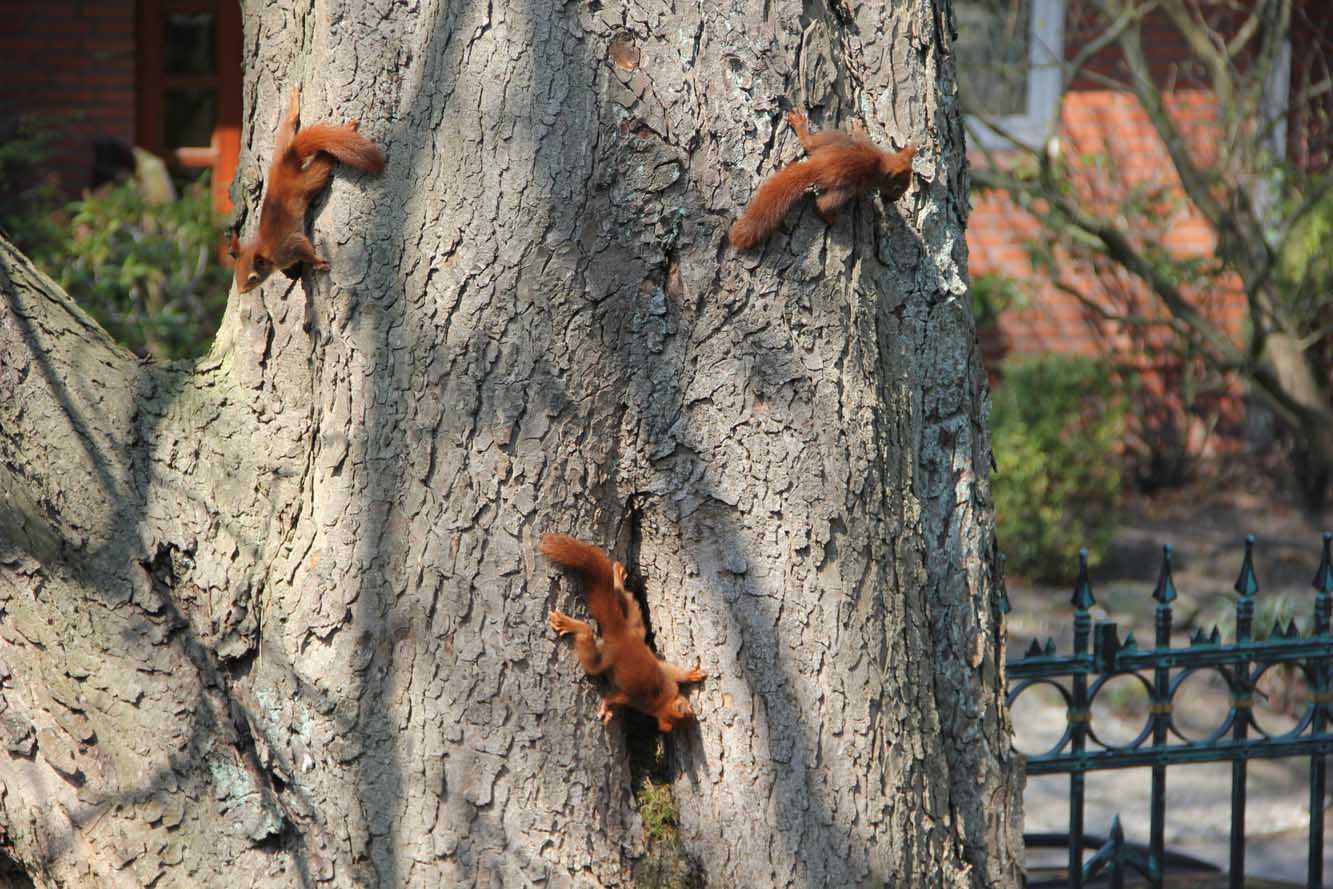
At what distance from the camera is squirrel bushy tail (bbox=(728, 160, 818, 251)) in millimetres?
1931

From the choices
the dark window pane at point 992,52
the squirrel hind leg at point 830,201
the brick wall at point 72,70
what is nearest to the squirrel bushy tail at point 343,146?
the squirrel hind leg at point 830,201

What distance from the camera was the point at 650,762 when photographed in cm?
215

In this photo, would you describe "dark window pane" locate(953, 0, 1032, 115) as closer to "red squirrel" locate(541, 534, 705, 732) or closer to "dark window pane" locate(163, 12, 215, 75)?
"dark window pane" locate(163, 12, 215, 75)

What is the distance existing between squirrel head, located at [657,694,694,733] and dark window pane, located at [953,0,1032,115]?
276 inches

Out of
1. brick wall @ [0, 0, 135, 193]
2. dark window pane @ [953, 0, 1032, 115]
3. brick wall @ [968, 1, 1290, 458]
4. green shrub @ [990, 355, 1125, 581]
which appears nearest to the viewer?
green shrub @ [990, 355, 1125, 581]

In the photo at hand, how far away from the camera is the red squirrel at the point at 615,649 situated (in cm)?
198

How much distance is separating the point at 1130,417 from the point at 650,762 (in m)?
7.59

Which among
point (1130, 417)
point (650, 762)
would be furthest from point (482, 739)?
point (1130, 417)

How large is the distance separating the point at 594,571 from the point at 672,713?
24 centimetres

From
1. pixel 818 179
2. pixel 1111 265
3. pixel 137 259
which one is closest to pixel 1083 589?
pixel 818 179

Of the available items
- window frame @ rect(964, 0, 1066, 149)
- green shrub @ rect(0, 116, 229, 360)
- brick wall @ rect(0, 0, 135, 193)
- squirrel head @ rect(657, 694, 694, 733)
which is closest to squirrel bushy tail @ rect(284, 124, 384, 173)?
squirrel head @ rect(657, 694, 694, 733)

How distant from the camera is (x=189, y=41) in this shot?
9422 mm

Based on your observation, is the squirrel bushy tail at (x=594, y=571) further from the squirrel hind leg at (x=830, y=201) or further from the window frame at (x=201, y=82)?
the window frame at (x=201, y=82)

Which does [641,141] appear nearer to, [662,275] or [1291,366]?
[662,275]
